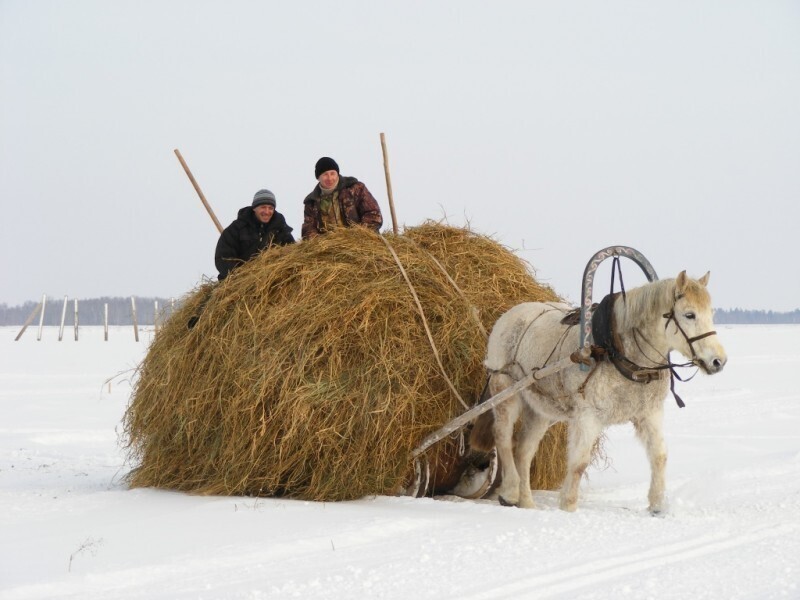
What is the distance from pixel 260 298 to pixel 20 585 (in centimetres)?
316

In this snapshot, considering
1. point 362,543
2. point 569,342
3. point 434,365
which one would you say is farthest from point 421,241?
point 362,543

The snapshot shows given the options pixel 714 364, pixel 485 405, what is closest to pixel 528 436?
pixel 485 405

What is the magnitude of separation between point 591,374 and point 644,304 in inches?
23.3

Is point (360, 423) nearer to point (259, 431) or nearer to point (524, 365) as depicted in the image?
point (259, 431)

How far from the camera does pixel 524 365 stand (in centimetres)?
689

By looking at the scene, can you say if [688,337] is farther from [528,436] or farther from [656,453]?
[528,436]

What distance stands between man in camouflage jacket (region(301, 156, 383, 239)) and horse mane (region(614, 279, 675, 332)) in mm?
2661

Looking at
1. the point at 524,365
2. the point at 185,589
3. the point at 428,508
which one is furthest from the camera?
the point at 524,365

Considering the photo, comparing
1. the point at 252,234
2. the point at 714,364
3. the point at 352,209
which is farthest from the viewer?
the point at 352,209

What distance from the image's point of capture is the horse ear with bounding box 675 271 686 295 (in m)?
5.77

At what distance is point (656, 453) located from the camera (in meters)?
6.36

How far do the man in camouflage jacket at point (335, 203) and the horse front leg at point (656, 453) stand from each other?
3012 mm

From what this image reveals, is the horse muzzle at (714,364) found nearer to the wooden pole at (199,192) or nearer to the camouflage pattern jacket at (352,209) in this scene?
the camouflage pattern jacket at (352,209)

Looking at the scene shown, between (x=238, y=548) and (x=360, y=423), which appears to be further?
(x=360, y=423)
